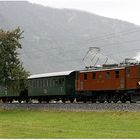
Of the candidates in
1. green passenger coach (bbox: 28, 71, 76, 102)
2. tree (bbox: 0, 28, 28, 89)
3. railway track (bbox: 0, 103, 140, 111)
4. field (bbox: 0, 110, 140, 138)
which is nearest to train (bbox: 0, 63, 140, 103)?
green passenger coach (bbox: 28, 71, 76, 102)

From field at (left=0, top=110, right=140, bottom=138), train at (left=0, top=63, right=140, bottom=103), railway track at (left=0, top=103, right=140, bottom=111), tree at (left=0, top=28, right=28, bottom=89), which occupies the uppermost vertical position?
tree at (left=0, top=28, right=28, bottom=89)

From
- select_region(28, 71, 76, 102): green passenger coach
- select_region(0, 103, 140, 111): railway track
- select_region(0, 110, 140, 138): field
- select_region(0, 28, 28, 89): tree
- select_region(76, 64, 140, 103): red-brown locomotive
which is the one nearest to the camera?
select_region(0, 110, 140, 138): field

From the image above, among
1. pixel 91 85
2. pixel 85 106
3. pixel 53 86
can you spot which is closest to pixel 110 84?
pixel 91 85

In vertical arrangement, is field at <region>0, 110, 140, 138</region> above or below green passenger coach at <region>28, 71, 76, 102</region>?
below

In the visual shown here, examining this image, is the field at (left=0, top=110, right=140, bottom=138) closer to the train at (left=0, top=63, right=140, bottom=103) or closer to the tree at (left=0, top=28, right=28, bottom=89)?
the train at (left=0, top=63, right=140, bottom=103)

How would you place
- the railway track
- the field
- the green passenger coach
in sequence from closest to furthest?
the field → the railway track → the green passenger coach

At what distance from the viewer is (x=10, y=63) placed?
56469 mm

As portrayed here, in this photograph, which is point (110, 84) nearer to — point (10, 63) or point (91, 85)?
point (91, 85)

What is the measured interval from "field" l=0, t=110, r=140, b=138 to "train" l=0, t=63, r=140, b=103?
6923 mm

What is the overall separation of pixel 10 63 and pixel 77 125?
25878mm

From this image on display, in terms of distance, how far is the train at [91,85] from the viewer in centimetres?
4803

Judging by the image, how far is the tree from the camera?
55688 mm

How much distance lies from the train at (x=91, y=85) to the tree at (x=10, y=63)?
195 inches

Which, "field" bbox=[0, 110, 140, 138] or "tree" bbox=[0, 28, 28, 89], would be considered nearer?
"field" bbox=[0, 110, 140, 138]
